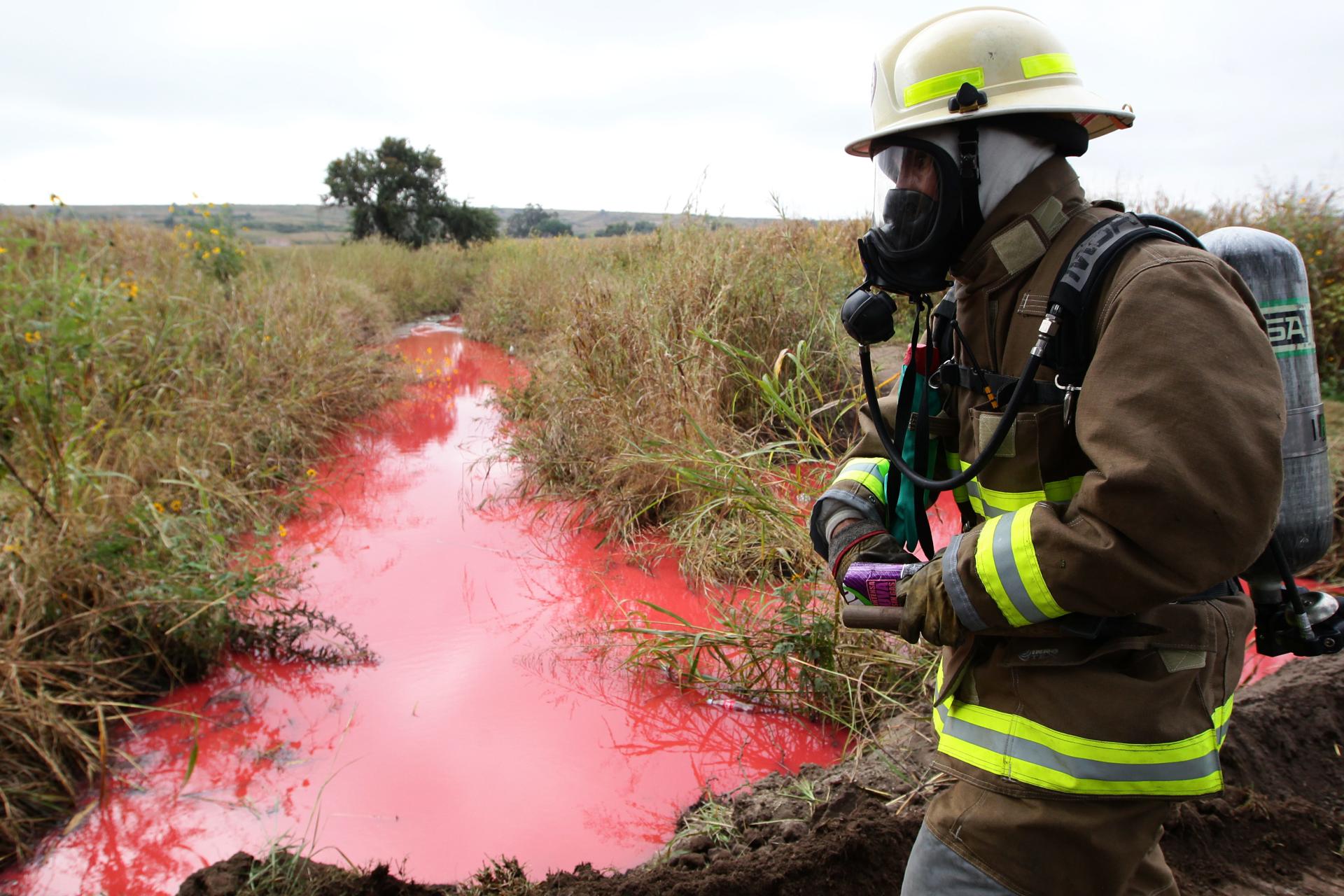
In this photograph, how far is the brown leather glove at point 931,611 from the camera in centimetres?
134

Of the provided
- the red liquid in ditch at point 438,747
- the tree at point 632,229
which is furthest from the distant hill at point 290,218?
the red liquid in ditch at point 438,747

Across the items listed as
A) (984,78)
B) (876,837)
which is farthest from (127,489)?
(984,78)

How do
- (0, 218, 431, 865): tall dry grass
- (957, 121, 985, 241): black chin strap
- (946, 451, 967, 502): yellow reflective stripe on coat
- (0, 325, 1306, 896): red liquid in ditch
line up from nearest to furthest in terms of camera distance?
(957, 121, 985, 241): black chin strap < (946, 451, 967, 502): yellow reflective stripe on coat < (0, 325, 1306, 896): red liquid in ditch < (0, 218, 431, 865): tall dry grass

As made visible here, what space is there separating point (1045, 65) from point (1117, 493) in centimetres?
81

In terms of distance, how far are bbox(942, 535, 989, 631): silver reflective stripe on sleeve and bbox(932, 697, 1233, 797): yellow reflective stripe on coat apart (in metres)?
0.18

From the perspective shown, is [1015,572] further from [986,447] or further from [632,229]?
[632,229]

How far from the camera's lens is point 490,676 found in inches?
152

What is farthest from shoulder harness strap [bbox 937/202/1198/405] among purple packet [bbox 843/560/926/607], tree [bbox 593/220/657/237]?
tree [bbox 593/220/657/237]

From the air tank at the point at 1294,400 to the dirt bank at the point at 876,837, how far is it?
4.30ft

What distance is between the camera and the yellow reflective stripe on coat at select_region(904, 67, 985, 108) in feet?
4.77

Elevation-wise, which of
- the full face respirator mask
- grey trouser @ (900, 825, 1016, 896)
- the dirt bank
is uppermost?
the full face respirator mask

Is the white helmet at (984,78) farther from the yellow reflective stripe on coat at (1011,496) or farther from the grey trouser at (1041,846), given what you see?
the grey trouser at (1041,846)

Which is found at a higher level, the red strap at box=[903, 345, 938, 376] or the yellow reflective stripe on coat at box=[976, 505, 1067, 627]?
the red strap at box=[903, 345, 938, 376]

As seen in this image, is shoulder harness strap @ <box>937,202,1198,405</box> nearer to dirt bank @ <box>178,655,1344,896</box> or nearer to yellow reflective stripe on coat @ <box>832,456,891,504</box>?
yellow reflective stripe on coat @ <box>832,456,891,504</box>
